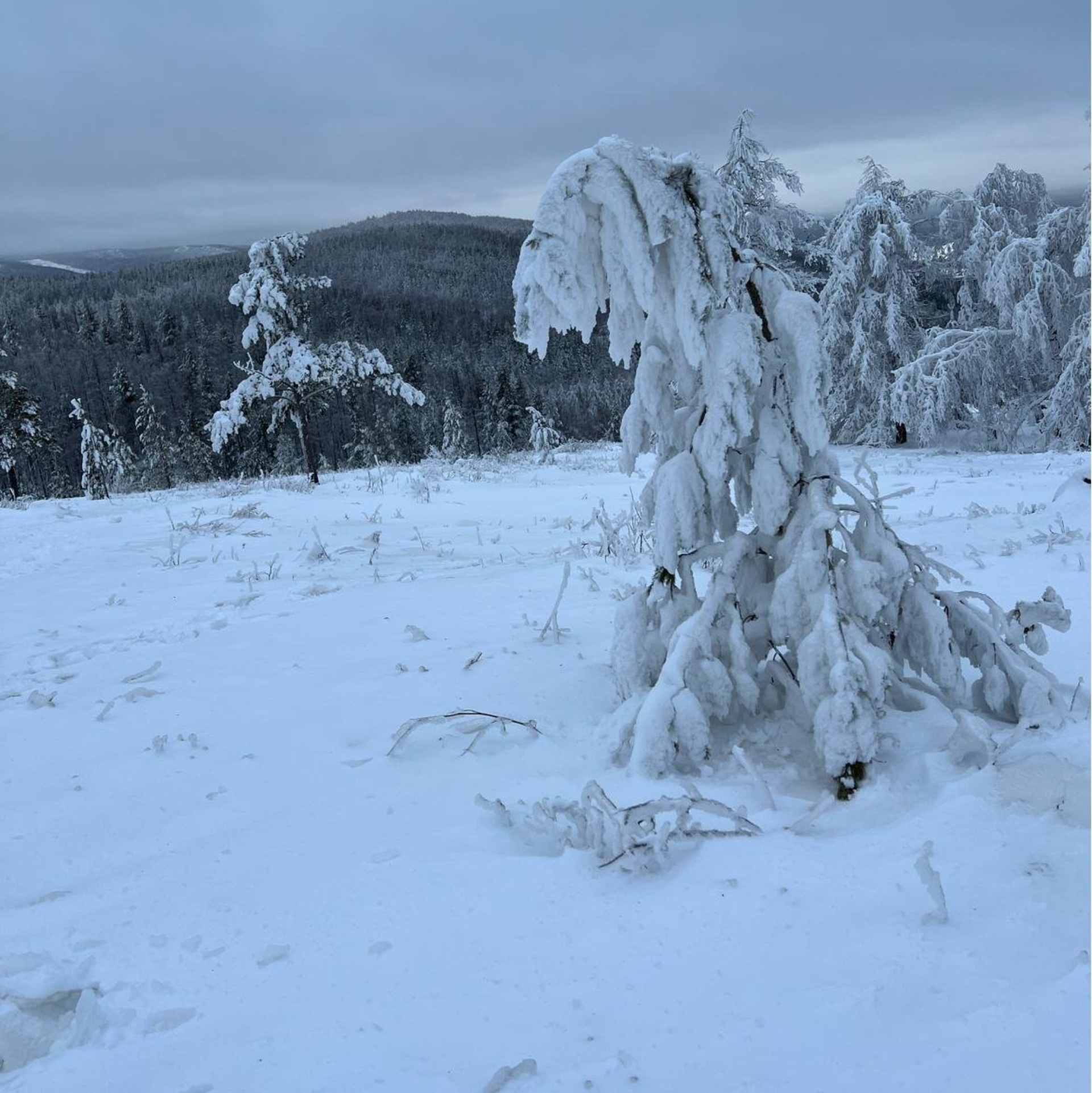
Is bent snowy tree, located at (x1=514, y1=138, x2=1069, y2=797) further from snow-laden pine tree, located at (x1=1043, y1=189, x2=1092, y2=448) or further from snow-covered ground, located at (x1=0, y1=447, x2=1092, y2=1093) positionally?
snow-laden pine tree, located at (x1=1043, y1=189, x2=1092, y2=448)

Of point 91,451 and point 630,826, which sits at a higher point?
point 91,451

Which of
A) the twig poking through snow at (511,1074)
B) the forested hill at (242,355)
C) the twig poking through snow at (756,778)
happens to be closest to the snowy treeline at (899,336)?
the forested hill at (242,355)

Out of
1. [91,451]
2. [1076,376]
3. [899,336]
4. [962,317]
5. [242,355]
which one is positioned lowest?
[1076,376]

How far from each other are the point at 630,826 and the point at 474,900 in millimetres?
525

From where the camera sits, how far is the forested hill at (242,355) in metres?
75.4

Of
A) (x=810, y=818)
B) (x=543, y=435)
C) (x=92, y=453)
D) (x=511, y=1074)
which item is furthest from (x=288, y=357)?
(x=543, y=435)

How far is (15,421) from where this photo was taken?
34.8 m

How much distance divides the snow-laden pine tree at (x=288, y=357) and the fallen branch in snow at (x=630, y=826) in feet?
58.3

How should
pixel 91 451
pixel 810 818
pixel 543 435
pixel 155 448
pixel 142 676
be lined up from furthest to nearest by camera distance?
1. pixel 155 448
2. pixel 543 435
3. pixel 91 451
4. pixel 142 676
5. pixel 810 818

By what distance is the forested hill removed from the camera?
75.4m

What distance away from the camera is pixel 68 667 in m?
4.48

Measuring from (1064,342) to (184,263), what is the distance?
21264cm

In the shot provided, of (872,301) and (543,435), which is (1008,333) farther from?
(543,435)

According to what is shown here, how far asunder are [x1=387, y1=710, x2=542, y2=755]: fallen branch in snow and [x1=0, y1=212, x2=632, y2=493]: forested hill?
58.0 m
